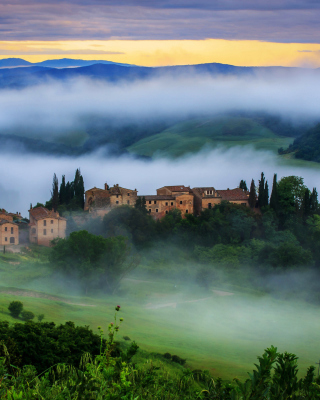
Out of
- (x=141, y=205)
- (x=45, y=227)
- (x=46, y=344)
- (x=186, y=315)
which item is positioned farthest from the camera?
(x=141, y=205)

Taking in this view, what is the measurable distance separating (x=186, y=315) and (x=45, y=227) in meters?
21.9

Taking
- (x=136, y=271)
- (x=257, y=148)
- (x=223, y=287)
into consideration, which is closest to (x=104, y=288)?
(x=136, y=271)

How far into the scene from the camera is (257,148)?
6358 inches

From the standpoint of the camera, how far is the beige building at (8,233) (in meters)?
60.6

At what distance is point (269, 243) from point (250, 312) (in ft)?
52.0

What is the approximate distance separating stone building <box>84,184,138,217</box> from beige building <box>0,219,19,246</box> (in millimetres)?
10085

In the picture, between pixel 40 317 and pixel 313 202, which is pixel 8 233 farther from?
pixel 313 202

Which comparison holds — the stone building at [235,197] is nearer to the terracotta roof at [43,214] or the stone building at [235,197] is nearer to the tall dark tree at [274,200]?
the tall dark tree at [274,200]

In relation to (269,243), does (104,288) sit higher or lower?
lower

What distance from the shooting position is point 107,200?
69.5 meters

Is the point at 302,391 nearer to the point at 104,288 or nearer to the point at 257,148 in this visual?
the point at 104,288

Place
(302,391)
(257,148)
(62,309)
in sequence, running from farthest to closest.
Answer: (257,148) < (62,309) < (302,391)

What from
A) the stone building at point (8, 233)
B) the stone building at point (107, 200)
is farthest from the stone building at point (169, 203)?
the stone building at point (8, 233)

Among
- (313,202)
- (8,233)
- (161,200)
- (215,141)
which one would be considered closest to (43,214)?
(8,233)
